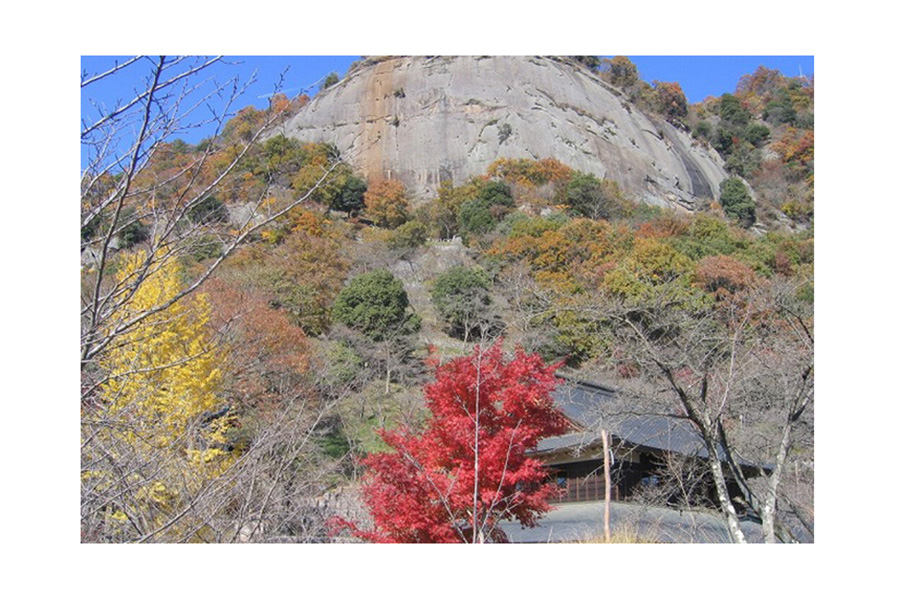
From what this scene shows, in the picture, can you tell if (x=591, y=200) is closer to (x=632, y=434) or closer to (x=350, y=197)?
(x=350, y=197)

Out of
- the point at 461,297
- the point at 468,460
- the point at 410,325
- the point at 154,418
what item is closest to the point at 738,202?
the point at 461,297

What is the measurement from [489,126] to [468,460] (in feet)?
102

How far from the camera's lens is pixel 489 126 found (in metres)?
36.7

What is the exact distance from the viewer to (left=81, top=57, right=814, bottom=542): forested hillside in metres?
4.35

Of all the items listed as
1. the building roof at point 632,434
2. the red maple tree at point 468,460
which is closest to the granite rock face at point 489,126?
the building roof at point 632,434

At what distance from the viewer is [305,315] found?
18.7 metres

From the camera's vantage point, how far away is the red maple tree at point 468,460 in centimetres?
689

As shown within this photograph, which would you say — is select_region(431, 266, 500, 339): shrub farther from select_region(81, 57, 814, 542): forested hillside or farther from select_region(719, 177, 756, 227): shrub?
select_region(719, 177, 756, 227): shrub

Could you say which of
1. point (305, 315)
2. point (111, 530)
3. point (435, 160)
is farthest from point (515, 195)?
point (111, 530)

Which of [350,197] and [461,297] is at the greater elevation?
[350,197]

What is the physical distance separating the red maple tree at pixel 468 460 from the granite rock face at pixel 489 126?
89.5 feet

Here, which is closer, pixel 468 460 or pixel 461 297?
pixel 468 460

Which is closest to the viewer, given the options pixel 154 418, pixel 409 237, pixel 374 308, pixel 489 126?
pixel 154 418

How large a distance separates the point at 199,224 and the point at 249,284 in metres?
14.7
